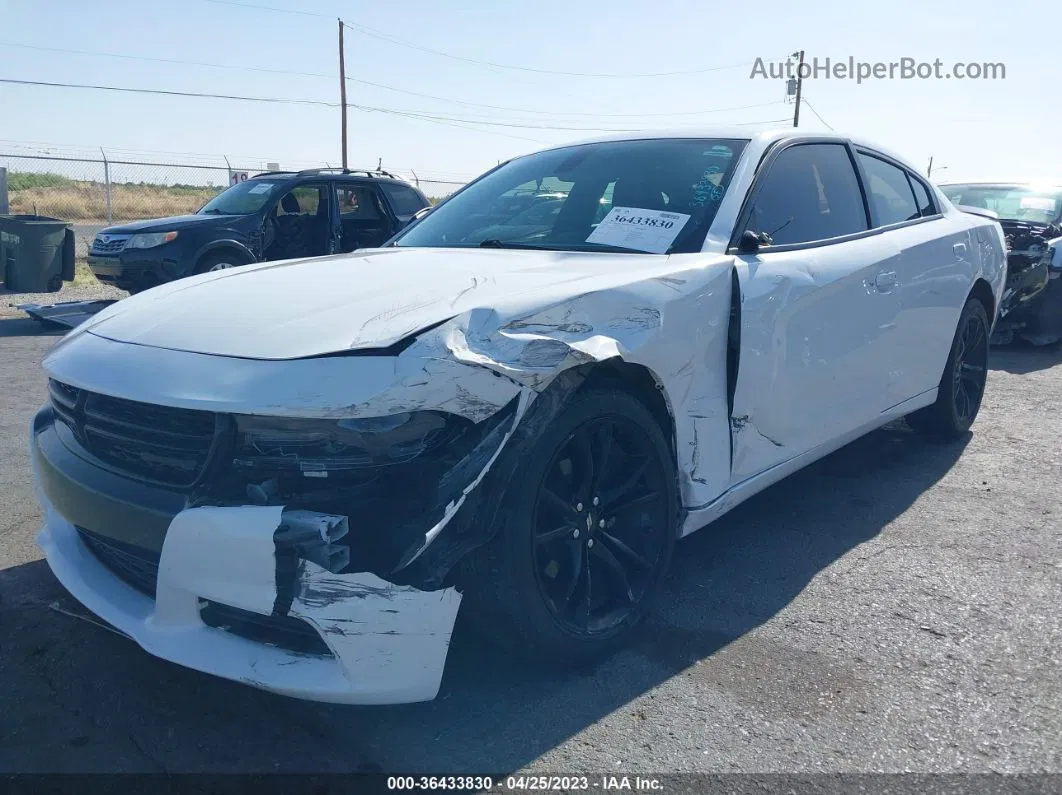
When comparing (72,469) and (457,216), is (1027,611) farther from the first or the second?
(72,469)

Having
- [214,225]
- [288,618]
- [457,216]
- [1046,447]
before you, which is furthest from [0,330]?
[1046,447]

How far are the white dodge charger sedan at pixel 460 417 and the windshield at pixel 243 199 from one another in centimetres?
710

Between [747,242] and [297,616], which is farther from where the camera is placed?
[747,242]

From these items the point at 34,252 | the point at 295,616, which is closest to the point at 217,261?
the point at 34,252

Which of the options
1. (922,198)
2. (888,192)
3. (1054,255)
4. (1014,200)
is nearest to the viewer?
(888,192)

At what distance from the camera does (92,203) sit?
2902cm

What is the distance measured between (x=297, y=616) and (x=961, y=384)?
4305 millimetres

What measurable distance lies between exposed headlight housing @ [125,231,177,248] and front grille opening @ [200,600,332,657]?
835 centimetres

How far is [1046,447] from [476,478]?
4260 mm

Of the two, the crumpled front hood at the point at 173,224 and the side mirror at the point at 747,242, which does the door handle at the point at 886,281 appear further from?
the crumpled front hood at the point at 173,224

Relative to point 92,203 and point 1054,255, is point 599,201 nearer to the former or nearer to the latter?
point 1054,255

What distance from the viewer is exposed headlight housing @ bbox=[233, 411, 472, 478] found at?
2.16m

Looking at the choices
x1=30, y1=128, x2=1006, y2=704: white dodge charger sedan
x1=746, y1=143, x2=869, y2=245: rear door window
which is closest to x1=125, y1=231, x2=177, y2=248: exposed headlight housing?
x1=30, y1=128, x2=1006, y2=704: white dodge charger sedan

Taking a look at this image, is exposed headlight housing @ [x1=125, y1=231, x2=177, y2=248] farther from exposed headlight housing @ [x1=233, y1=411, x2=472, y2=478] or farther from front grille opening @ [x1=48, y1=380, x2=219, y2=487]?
exposed headlight housing @ [x1=233, y1=411, x2=472, y2=478]
